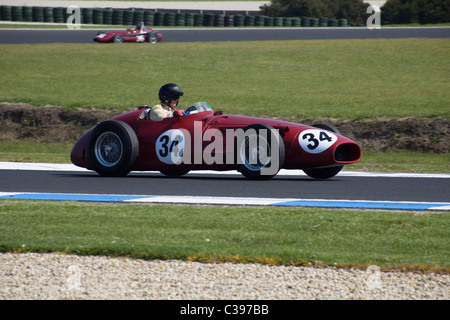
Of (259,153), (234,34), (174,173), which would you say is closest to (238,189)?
(259,153)

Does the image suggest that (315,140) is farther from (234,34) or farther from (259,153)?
(234,34)

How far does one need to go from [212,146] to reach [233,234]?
3.34m

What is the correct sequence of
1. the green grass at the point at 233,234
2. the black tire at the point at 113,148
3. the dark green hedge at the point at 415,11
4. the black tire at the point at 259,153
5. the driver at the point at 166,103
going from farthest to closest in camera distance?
1. the dark green hedge at the point at 415,11
2. the driver at the point at 166,103
3. the black tire at the point at 113,148
4. the black tire at the point at 259,153
5. the green grass at the point at 233,234

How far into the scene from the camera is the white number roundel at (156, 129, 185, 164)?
9952mm

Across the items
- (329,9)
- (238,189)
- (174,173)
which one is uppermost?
(329,9)

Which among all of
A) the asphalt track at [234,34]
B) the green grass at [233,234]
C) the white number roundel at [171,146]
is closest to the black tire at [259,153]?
the white number roundel at [171,146]

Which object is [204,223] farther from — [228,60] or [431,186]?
[228,60]

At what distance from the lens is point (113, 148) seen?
10391mm

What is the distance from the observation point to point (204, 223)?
23.2ft

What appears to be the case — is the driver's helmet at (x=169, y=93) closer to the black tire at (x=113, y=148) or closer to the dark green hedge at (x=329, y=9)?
the black tire at (x=113, y=148)

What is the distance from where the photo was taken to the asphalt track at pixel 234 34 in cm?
3189

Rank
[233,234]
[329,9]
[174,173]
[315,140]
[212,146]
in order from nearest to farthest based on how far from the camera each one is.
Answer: [233,234]
[315,140]
[212,146]
[174,173]
[329,9]

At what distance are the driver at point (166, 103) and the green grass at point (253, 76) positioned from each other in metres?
6.60

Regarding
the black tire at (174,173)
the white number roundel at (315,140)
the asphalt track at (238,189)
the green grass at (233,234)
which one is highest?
the white number roundel at (315,140)
